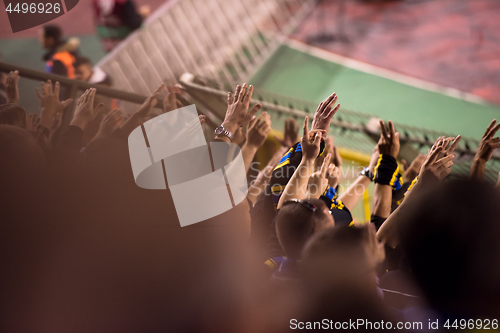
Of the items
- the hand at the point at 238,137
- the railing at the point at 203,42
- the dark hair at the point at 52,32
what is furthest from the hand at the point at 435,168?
the dark hair at the point at 52,32

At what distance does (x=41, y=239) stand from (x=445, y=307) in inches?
52.2

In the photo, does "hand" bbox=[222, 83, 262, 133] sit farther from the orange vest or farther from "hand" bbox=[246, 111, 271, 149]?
the orange vest

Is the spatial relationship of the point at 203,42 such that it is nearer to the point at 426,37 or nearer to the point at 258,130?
the point at 426,37

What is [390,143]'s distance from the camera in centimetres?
197

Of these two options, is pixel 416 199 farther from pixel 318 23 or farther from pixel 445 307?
pixel 318 23

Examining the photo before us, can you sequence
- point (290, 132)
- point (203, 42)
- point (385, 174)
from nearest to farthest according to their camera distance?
1. point (385, 174)
2. point (290, 132)
3. point (203, 42)

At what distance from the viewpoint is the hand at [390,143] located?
1.95 metres

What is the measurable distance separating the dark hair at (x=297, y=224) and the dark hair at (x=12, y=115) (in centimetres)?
112


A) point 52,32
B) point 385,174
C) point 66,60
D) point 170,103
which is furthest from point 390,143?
point 52,32

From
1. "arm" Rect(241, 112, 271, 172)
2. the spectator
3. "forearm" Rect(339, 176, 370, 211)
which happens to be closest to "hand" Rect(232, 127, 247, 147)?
"arm" Rect(241, 112, 271, 172)

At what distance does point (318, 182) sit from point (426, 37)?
18.0 ft

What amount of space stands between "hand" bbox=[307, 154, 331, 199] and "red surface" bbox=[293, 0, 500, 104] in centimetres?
404

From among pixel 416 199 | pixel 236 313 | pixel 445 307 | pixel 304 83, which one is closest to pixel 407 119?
pixel 304 83

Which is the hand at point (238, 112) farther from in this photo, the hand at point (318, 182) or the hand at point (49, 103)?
the hand at point (49, 103)
